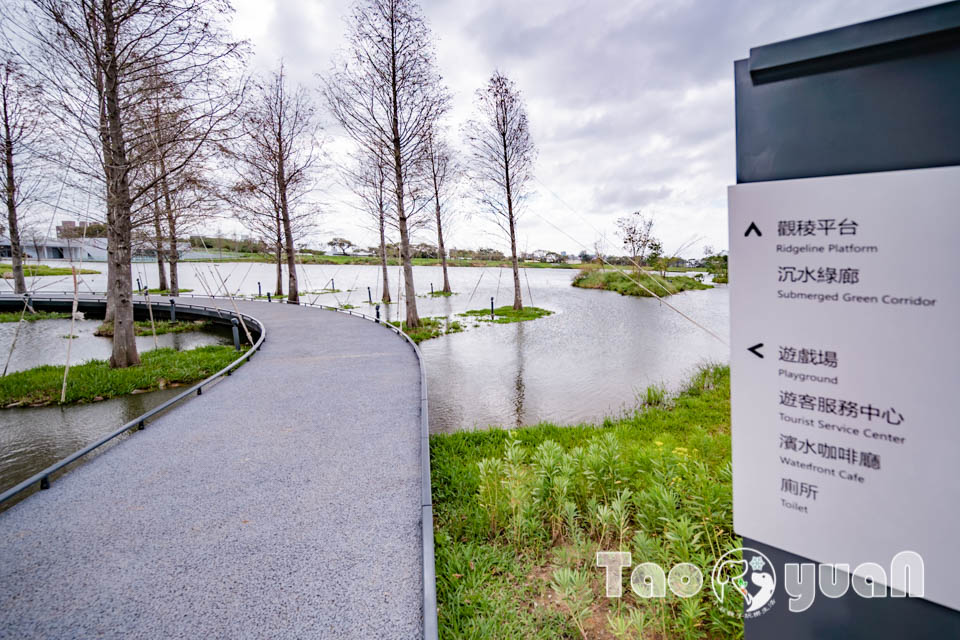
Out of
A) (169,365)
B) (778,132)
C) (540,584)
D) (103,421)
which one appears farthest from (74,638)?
(169,365)

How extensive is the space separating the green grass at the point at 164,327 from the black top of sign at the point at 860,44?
1595 cm

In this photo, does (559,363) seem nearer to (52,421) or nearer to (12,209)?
(52,421)

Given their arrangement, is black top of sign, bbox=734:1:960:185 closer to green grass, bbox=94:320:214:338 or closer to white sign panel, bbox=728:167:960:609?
white sign panel, bbox=728:167:960:609

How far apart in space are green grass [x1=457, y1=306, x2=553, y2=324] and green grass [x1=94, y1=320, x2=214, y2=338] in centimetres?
980

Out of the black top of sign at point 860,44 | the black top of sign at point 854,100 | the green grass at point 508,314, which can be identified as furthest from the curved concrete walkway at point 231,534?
the green grass at point 508,314

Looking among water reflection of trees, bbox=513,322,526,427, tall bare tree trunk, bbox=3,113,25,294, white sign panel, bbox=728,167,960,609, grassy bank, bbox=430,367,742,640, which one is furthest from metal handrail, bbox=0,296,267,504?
tall bare tree trunk, bbox=3,113,25,294

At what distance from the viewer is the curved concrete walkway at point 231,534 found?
7.22 feet

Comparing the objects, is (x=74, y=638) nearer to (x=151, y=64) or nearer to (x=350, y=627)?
(x=350, y=627)

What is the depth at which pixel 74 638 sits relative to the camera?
209 centimetres

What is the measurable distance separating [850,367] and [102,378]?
1059 cm

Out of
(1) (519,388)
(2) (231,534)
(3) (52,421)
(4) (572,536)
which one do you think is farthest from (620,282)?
(2) (231,534)

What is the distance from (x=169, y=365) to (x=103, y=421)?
2.83 metres

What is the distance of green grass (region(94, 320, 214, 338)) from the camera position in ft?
42.8

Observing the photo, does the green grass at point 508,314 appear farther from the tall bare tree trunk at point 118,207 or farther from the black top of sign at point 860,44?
the black top of sign at point 860,44
